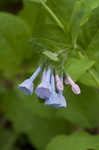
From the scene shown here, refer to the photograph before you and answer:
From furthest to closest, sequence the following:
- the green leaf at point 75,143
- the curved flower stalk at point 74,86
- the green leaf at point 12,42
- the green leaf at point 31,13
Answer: the green leaf at point 31,13
the green leaf at point 12,42
the green leaf at point 75,143
the curved flower stalk at point 74,86

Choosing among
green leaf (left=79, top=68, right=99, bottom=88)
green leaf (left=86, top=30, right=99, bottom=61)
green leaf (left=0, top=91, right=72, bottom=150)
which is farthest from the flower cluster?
green leaf (left=0, top=91, right=72, bottom=150)

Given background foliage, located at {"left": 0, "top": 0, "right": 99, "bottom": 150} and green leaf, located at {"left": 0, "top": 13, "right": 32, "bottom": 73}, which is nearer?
background foliage, located at {"left": 0, "top": 0, "right": 99, "bottom": 150}

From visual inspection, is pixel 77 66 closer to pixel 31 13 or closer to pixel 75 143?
pixel 75 143

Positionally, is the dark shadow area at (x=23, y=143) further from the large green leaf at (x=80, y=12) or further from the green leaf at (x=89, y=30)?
the large green leaf at (x=80, y=12)

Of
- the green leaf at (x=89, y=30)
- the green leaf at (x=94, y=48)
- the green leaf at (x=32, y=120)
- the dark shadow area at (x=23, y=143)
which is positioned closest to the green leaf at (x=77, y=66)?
the green leaf at (x=94, y=48)

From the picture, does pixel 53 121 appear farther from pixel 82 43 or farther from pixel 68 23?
pixel 68 23

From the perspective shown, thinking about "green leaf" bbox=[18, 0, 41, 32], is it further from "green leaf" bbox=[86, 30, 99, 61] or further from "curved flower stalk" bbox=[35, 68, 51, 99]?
"curved flower stalk" bbox=[35, 68, 51, 99]

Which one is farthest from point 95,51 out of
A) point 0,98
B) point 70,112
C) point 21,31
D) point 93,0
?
point 0,98

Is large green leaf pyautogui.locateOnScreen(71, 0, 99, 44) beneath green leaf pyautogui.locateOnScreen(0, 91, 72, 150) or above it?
above
